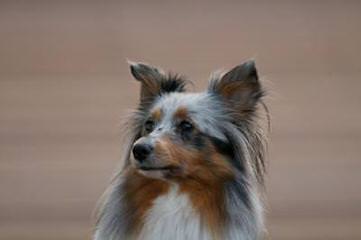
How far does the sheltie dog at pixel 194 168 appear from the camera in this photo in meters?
3.10

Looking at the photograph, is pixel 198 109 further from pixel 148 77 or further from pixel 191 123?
pixel 148 77

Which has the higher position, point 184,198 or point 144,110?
point 144,110

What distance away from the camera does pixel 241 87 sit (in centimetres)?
323

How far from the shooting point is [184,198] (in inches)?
123

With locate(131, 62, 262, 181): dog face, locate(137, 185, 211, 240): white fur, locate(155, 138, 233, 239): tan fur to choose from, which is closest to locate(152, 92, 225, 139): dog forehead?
locate(131, 62, 262, 181): dog face

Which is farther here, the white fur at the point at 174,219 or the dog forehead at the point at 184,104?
the dog forehead at the point at 184,104

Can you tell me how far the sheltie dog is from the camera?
3.10 m

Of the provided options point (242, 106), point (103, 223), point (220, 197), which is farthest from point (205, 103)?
point (103, 223)

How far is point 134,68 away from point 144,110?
0.52ft

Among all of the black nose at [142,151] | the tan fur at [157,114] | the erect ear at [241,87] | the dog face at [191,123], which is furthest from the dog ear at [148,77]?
the black nose at [142,151]

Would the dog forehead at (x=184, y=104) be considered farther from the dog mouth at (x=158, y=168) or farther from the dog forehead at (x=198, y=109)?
the dog mouth at (x=158, y=168)

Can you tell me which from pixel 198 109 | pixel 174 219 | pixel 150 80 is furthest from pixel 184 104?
pixel 174 219

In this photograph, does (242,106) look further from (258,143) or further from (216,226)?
(216,226)

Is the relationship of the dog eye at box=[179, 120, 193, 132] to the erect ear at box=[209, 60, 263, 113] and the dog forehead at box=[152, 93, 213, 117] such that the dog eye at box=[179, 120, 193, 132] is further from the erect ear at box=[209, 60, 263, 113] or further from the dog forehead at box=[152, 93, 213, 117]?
the erect ear at box=[209, 60, 263, 113]
